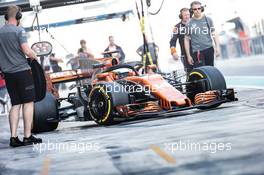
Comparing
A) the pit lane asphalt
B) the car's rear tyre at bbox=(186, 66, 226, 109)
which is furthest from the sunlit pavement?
the car's rear tyre at bbox=(186, 66, 226, 109)

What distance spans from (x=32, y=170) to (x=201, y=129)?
6.82 feet

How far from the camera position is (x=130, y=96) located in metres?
9.30

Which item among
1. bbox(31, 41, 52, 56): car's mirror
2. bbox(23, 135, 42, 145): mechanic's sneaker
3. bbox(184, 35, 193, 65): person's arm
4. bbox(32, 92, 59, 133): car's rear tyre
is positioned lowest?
bbox(23, 135, 42, 145): mechanic's sneaker

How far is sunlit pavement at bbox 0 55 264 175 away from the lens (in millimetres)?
5113

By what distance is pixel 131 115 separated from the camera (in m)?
9.11

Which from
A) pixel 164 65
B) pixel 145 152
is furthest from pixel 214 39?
pixel 164 65

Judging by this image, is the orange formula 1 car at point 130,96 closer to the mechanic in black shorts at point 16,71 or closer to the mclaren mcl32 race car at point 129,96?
the mclaren mcl32 race car at point 129,96

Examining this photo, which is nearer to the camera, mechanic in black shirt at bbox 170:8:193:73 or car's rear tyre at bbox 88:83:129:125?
car's rear tyre at bbox 88:83:129:125

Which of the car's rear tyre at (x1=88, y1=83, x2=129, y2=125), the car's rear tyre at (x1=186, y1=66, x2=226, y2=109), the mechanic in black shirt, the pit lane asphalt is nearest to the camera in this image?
the pit lane asphalt

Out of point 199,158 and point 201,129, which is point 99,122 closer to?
point 201,129

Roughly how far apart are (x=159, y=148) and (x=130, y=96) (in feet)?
10.4

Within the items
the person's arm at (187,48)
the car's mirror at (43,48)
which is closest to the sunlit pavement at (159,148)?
the car's mirror at (43,48)

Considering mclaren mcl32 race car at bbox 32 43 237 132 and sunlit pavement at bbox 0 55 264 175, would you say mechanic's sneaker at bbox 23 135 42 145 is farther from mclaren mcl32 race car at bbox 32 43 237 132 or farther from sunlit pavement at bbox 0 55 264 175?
mclaren mcl32 race car at bbox 32 43 237 132

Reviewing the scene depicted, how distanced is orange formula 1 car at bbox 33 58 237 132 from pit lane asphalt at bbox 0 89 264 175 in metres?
0.17
